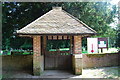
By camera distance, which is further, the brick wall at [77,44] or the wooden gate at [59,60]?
the wooden gate at [59,60]

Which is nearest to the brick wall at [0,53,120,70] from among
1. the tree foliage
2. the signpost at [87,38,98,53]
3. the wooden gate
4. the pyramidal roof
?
the signpost at [87,38,98,53]

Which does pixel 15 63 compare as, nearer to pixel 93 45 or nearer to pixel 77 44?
pixel 77 44

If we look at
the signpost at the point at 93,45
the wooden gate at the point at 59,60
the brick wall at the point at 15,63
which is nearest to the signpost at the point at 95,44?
the signpost at the point at 93,45

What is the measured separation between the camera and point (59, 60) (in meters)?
8.70

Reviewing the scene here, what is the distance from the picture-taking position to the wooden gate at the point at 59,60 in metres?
8.64

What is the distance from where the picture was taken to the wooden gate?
8641 mm

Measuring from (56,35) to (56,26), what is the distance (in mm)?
911

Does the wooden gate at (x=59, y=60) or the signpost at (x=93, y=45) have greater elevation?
the signpost at (x=93, y=45)

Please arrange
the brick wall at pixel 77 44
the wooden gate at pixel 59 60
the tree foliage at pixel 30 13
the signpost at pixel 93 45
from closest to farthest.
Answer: the brick wall at pixel 77 44 < the wooden gate at pixel 59 60 < the signpost at pixel 93 45 < the tree foliage at pixel 30 13

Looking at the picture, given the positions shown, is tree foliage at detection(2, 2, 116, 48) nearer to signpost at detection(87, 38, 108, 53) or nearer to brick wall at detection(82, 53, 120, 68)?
signpost at detection(87, 38, 108, 53)

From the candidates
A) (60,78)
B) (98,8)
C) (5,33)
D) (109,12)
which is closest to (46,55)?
(60,78)

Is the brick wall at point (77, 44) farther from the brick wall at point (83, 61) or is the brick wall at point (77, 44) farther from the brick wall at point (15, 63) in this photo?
the brick wall at point (15, 63)

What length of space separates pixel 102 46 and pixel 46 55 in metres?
5.35

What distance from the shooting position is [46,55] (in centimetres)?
859
